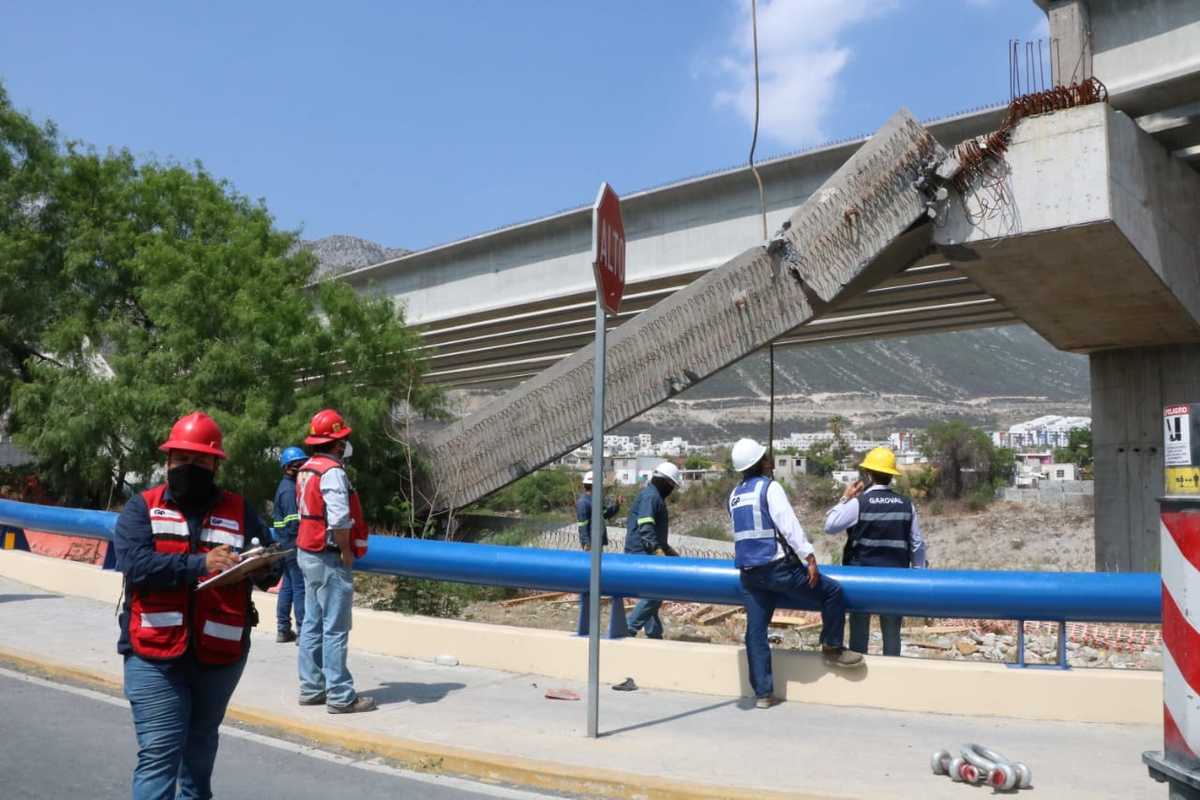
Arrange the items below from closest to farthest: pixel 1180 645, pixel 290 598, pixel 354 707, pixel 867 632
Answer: pixel 1180 645, pixel 354 707, pixel 867 632, pixel 290 598

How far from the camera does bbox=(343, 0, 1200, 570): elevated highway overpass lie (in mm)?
13211

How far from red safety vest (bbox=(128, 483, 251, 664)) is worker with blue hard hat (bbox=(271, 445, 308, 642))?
454 centimetres

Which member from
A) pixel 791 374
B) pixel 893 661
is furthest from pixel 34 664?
pixel 791 374

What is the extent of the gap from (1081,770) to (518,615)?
7952 mm

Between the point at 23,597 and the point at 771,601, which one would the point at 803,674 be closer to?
the point at 771,601

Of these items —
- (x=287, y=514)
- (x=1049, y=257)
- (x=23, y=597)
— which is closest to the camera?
(x=287, y=514)

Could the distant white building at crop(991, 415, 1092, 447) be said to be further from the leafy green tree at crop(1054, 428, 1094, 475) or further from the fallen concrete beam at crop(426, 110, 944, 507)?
the fallen concrete beam at crop(426, 110, 944, 507)

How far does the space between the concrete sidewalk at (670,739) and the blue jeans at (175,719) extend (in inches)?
75.4

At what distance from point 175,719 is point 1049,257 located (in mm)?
13221

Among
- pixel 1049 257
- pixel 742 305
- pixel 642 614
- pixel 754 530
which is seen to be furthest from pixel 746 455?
pixel 1049 257

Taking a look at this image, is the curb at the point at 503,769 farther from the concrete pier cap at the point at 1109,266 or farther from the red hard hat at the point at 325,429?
the concrete pier cap at the point at 1109,266

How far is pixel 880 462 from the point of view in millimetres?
7516

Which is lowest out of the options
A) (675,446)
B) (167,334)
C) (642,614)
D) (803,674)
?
(803,674)

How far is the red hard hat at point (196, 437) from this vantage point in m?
3.78
